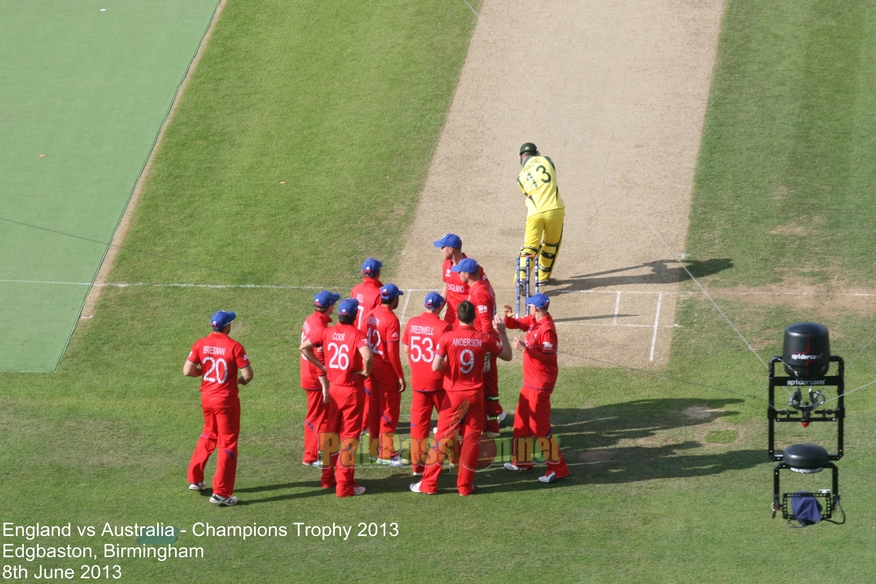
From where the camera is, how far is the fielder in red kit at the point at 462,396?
36.1ft

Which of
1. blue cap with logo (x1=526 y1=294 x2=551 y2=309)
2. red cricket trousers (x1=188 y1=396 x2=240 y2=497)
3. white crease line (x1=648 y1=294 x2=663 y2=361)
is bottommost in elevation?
red cricket trousers (x1=188 y1=396 x2=240 y2=497)

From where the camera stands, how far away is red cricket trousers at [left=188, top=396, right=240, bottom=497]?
11172 mm

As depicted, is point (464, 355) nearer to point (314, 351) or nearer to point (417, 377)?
point (417, 377)

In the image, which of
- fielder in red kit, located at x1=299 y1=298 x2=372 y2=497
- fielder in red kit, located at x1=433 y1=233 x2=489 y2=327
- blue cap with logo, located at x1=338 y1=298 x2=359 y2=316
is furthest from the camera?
fielder in red kit, located at x1=433 y1=233 x2=489 y2=327

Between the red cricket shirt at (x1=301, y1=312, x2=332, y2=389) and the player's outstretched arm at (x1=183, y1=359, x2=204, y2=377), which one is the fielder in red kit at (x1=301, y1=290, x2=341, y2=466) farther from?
the player's outstretched arm at (x1=183, y1=359, x2=204, y2=377)

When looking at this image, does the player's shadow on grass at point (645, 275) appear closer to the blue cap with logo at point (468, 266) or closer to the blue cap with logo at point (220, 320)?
the blue cap with logo at point (468, 266)

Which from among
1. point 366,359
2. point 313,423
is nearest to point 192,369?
point 313,423

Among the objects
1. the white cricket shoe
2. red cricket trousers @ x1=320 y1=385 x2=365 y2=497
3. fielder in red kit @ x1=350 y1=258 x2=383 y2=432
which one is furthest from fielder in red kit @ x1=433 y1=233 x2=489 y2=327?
the white cricket shoe

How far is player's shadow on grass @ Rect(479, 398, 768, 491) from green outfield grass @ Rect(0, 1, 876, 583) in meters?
0.03

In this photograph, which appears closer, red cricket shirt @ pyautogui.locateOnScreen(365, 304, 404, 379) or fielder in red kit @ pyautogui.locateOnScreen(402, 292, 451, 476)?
fielder in red kit @ pyautogui.locateOnScreen(402, 292, 451, 476)

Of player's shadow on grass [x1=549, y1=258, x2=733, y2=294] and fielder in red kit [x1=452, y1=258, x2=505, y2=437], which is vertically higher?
player's shadow on grass [x1=549, y1=258, x2=733, y2=294]

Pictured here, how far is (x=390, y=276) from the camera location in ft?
53.6

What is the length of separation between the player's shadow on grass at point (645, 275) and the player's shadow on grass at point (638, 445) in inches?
116

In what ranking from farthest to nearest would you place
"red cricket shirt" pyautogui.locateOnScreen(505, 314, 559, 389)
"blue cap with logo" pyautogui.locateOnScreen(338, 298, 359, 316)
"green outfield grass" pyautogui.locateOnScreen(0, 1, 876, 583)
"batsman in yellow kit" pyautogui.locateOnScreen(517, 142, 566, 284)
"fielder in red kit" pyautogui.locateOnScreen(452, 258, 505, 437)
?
"batsman in yellow kit" pyautogui.locateOnScreen(517, 142, 566, 284) → "fielder in red kit" pyautogui.locateOnScreen(452, 258, 505, 437) → "red cricket shirt" pyautogui.locateOnScreen(505, 314, 559, 389) → "blue cap with logo" pyautogui.locateOnScreen(338, 298, 359, 316) → "green outfield grass" pyautogui.locateOnScreen(0, 1, 876, 583)
